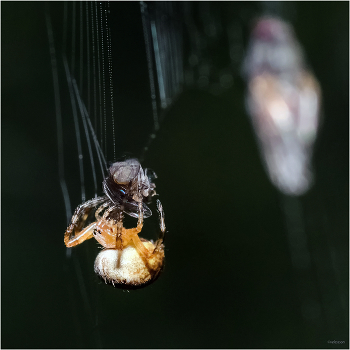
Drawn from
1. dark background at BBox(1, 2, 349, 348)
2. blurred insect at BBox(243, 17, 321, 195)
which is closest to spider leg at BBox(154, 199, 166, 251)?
dark background at BBox(1, 2, 349, 348)

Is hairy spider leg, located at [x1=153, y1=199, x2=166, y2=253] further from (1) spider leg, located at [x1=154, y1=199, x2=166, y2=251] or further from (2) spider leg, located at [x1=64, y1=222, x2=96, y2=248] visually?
(2) spider leg, located at [x1=64, y1=222, x2=96, y2=248]

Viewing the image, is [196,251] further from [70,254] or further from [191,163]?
[70,254]

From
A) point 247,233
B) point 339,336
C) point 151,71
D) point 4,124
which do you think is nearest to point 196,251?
point 247,233

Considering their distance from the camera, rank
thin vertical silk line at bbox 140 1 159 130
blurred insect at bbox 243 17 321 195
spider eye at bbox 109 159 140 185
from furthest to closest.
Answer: blurred insect at bbox 243 17 321 195
thin vertical silk line at bbox 140 1 159 130
spider eye at bbox 109 159 140 185

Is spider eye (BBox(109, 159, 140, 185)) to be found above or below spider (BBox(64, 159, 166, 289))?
above

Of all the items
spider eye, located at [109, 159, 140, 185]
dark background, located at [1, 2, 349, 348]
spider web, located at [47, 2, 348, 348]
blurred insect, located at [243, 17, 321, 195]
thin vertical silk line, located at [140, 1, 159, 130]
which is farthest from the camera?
blurred insect, located at [243, 17, 321, 195]

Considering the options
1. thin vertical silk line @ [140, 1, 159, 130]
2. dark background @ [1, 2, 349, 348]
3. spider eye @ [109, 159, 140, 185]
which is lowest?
dark background @ [1, 2, 349, 348]

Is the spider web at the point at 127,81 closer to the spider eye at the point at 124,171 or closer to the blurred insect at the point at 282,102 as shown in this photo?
the blurred insect at the point at 282,102
